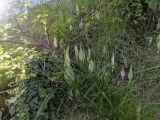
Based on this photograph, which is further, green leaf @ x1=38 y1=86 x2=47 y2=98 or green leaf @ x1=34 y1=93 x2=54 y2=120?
green leaf @ x1=38 y1=86 x2=47 y2=98

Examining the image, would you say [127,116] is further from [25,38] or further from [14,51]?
[25,38]

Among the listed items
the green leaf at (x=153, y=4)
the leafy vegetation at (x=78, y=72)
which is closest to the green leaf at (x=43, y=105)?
the leafy vegetation at (x=78, y=72)

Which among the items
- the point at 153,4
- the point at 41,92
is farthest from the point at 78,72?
the point at 153,4

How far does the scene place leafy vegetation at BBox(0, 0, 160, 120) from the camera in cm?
309

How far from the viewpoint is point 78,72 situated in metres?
3.38

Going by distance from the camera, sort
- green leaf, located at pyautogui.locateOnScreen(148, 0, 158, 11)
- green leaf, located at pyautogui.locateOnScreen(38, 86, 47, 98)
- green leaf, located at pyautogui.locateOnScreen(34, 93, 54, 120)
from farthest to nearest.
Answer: green leaf, located at pyautogui.locateOnScreen(148, 0, 158, 11) < green leaf, located at pyautogui.locateOnScreen(38, 86, 47, 98) < green leaf, located at pyautogui.locateOnScreen(34, 93, 54, 120)

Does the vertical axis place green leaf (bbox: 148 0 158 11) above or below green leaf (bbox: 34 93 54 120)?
above

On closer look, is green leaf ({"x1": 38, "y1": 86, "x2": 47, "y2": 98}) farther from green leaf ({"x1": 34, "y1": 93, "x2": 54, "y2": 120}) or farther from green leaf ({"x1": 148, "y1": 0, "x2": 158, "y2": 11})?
green leaf ({"x1": 148, "y1": 0, "x2": 158, "y2": 11})

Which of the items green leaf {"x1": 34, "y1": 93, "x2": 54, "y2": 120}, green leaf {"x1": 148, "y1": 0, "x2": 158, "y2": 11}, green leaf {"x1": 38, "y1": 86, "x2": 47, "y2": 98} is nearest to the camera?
green leaf {"x1": 34, "y1": 93, "x2": 54, "y2": 120}

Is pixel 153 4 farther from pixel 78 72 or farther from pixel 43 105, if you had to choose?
pixel 43 105

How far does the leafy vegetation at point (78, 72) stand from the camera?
3.09 meters

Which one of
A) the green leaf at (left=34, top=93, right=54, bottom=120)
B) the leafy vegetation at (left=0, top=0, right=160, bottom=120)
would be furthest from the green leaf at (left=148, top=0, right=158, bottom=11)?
the green leaf at (left=34, top=93, right=54, bottom=120)

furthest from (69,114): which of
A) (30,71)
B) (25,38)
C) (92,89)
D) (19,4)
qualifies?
(19,4)

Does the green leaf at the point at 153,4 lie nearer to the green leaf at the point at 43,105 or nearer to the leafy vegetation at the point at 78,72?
the leafy vegetation at the point at 78,72
